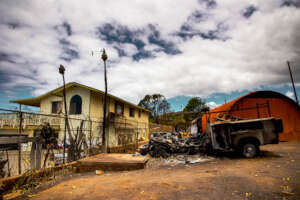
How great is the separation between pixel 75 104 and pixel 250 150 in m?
15.1

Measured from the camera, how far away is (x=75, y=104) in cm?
1688

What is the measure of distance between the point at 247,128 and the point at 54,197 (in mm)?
8194

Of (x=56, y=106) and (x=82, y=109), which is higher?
(x=56, y=106)

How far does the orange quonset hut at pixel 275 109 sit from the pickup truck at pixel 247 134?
221 inches

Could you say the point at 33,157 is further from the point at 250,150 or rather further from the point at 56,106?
the point at 56,106

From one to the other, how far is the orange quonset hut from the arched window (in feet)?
39.8

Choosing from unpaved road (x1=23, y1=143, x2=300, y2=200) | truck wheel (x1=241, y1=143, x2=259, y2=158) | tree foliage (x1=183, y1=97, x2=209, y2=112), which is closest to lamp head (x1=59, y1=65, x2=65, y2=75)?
unpaved road (x1=23, y1=143, x2=300, y2=200)

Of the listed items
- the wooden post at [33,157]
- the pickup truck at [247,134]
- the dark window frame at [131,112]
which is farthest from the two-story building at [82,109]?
the wooden post at [33,157]

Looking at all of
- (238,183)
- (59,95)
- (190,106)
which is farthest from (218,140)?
(190,106)

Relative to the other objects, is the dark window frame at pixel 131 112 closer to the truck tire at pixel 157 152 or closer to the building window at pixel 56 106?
the building window at pixel 56 106

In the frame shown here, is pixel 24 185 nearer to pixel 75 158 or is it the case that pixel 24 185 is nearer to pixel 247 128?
pixel 75 158

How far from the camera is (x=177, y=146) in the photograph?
10.5 m

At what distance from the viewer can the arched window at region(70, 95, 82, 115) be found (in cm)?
1664

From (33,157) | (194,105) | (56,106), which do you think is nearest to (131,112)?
(56,106)
